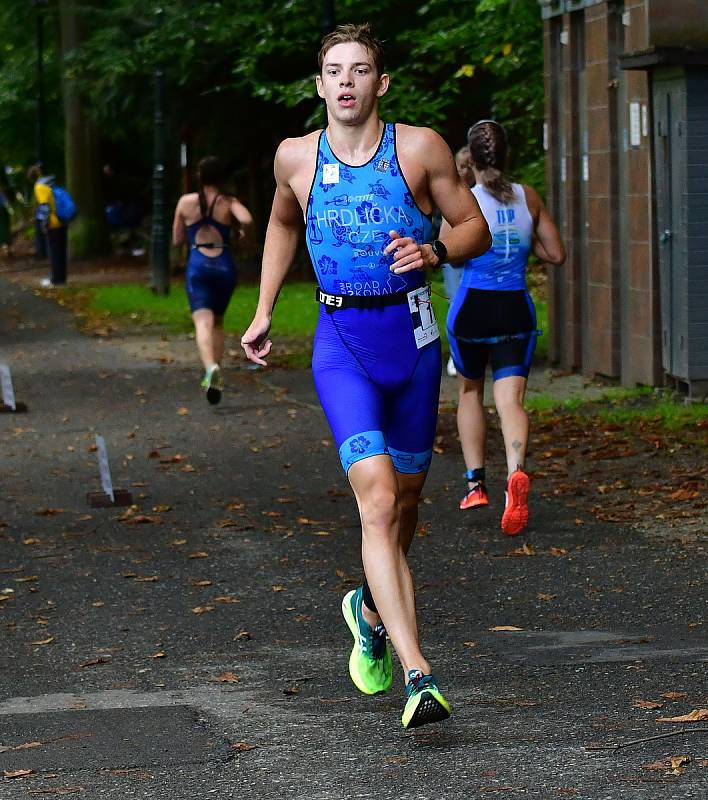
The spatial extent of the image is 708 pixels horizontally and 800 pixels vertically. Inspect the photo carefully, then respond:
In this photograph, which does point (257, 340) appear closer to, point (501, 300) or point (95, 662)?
point (95, 662)

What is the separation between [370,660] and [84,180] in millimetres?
35503

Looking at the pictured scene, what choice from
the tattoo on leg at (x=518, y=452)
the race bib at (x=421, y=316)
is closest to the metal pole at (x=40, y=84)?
the tattoo on leg at (x=518, y=452)

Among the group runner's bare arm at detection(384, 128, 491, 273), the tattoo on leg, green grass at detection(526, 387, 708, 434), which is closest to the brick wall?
green grass at detection(526, 387, 708, 434)

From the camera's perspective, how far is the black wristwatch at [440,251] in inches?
227

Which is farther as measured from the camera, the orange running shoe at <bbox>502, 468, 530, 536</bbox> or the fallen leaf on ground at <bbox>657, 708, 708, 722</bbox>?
the orange running shoe at <bbox>502, 468, 530, 536</bbox>

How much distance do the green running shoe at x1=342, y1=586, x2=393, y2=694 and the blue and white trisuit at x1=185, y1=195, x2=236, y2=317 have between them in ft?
30.4

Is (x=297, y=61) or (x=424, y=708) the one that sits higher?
(x=297, y=61)

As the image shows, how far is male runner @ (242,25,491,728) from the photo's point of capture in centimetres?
572

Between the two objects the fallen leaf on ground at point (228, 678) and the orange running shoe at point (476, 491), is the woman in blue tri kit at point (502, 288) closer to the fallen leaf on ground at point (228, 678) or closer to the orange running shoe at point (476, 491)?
the orange running shoe at point (476, 491)

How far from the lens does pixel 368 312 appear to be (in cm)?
588

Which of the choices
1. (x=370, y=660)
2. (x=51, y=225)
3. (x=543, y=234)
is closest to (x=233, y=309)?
(x=51, y=225)

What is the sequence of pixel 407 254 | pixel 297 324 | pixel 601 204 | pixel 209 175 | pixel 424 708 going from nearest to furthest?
pixel 424 708 → pixel 407 254 → pixel 209 175 → pixel 601 204 → pixel 297 324

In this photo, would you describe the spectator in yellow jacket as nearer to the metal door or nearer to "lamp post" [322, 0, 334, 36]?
"lamp post" [322, 0, 334, 36]

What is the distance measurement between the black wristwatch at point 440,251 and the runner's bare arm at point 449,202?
0.02m
